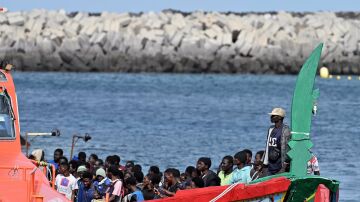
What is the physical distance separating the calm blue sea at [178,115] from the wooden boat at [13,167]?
1314cm

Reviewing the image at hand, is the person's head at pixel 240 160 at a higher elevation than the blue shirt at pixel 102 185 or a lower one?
higher

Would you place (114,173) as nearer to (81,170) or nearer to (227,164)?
(81,170)

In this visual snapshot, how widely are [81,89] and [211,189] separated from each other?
7398cm

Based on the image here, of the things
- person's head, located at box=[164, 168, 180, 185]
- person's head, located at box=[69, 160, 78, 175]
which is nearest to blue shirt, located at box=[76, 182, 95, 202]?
person's head, located at box=[164, 168, 180, 185]

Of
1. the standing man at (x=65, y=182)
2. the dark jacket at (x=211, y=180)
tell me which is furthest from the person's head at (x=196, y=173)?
the standing man at (x=65, y=182)

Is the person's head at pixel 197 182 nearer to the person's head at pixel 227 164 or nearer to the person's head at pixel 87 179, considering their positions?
the person's head at pixel 87 179

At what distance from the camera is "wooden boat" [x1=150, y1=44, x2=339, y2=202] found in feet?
59.2

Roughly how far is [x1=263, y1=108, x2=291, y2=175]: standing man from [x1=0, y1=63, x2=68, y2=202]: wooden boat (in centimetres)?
→ 345

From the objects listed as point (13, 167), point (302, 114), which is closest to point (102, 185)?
point (13, 167)

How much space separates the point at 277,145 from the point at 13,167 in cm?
427

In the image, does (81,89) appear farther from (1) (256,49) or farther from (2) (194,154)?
(2) (194,154)

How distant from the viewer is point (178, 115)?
67812mm

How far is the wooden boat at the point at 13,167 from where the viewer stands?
17000mm

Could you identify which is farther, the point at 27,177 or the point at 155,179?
the point at 155,179
